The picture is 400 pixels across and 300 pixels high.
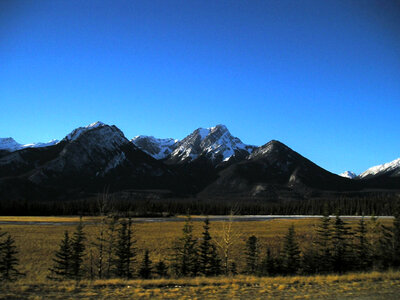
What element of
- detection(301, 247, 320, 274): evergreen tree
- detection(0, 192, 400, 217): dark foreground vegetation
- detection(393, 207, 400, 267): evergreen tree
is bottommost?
detection(0, 192, 400, 217): dark foreground vegetation

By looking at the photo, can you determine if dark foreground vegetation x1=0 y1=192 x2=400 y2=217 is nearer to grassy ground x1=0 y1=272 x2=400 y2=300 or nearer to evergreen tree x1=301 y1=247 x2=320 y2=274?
evergreen tree x1=301 y1=247 x2=320 y2=274

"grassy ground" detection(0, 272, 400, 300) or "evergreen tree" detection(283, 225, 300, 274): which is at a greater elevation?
"grassy ground" detection(0, 272, 400, 300)

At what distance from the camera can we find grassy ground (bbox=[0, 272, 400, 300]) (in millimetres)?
17484

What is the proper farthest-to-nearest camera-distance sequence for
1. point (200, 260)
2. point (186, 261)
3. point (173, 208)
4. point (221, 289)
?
point (173, 208)
point (200, 260)
point (186, 261)
point (221, 289)

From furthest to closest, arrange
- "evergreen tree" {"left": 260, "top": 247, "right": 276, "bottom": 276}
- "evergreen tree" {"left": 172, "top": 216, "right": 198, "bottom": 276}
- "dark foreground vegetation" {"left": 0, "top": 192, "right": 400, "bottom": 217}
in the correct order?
"dark foreground vegetation" {"left": 0, "top": 192, "right": 400, "bottom": 217}
"evergreen tree" {"left": 172, "top": 216, "right": 198, "bottom": 276}
"evergreen tree" {"left": 260, "top": 247, "right": 276, "bottom": 276}

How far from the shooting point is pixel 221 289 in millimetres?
19828

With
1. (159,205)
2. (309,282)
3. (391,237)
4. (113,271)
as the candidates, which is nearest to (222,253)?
(113,271)

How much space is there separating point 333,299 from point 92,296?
42.7 ft

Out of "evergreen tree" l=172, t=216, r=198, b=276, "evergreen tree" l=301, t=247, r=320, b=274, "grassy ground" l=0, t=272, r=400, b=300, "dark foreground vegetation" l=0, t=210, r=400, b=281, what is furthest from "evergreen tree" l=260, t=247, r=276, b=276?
"grassy ground" l=0, t=272, r=400, b=300

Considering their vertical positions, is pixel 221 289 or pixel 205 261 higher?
pixel 221 289

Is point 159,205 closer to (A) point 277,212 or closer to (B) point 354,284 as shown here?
(A) point 277,212

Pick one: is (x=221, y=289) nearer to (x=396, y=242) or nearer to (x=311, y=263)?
(x=311, y=263)

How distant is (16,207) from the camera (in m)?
146

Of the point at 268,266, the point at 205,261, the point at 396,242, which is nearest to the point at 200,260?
the point at 205,261
